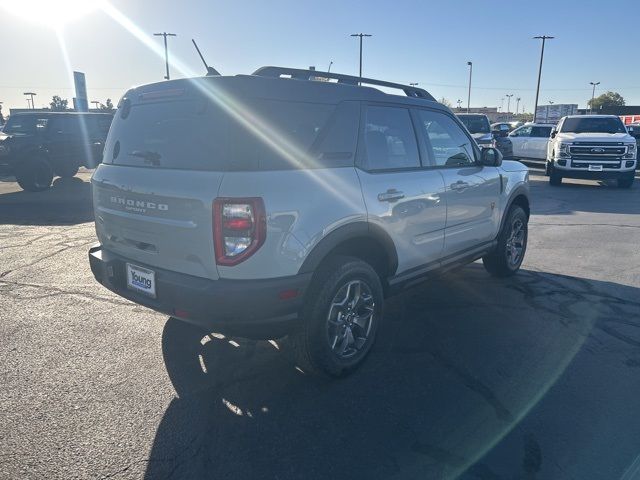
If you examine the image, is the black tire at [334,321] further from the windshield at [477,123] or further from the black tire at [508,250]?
the windshield at [477,123]

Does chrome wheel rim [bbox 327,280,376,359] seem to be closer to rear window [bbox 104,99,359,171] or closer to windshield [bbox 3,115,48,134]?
rear window [bbox 104,99,359,171]

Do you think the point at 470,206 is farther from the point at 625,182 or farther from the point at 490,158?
the point at 625,182

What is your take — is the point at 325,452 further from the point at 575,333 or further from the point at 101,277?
the point at 575,333

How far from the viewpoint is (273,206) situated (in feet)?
8.70

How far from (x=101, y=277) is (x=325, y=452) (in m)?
2.01

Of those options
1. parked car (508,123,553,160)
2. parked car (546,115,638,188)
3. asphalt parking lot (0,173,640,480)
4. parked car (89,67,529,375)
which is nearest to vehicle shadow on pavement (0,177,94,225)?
asphalt parking lot (0,173,640,480)

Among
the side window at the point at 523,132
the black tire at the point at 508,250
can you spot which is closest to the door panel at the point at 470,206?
the black tire at the point at 508,250

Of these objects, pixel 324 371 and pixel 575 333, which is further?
pixel 575 333

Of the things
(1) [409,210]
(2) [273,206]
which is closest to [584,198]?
(1) [409,210]

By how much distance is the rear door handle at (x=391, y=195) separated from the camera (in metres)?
3.40

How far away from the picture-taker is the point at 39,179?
12.3 m

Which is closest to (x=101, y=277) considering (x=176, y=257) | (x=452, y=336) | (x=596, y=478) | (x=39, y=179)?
(x=176, y=257)

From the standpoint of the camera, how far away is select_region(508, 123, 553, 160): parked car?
1862cm

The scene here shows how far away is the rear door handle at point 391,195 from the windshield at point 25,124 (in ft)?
41.7
